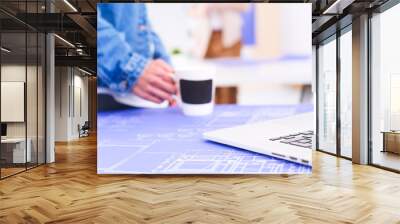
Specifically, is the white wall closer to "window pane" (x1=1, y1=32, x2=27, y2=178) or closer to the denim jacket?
"window pane" (x1=1, y1=32, x2=27, y2=178)

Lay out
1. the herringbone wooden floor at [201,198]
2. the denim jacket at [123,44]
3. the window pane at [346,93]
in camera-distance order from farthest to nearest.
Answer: the window pane at [346,93] → the denim jacket at [123,44] → the herringbone wooden floor at [201,198]

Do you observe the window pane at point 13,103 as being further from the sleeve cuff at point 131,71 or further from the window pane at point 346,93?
the window pane at point 346,93

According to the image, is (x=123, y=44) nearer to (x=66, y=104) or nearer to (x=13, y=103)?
(x=13, y=103)

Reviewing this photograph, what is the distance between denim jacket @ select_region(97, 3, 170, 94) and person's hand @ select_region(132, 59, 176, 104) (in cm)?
8

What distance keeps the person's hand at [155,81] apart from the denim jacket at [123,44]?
8cm

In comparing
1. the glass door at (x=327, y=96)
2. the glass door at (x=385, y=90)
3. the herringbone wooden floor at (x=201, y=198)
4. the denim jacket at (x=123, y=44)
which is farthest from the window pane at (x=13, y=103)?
the glass door at (x=327, y=96)

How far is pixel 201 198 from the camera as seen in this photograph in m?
4.61

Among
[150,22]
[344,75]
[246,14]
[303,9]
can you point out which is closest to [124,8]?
[150,22]

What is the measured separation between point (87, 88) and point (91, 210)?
50.9ft

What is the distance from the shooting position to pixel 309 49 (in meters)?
5.79

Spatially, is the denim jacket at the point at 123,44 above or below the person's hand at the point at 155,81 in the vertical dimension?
above

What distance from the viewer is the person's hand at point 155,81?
19.1 ft

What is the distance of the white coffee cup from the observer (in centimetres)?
580

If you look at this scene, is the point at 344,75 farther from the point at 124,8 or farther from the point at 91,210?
the point at 91,210
